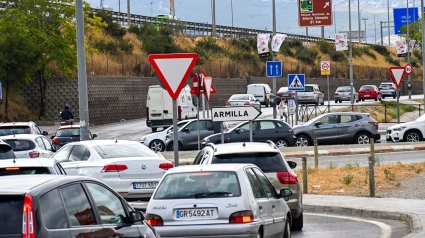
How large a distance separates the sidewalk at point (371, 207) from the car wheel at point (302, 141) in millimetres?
18188

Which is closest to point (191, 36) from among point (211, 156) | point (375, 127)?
point (375, 127)

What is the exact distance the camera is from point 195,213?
11.9m

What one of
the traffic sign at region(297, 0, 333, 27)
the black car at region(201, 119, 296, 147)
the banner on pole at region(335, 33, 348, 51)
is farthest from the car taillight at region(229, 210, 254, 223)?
the banner on pole at region(335, 33, 348, 51)

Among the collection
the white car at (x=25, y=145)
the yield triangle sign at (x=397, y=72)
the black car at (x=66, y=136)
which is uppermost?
the yield triangle sign at (x=397, y=72)

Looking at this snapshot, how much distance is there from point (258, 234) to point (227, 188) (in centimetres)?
69

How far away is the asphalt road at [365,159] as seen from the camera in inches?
1224

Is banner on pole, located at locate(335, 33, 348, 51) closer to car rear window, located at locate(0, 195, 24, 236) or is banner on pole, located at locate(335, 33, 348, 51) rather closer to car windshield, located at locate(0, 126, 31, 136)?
car windshield, located at locate(0, 126, 31, 136)

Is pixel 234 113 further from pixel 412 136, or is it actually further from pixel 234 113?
pixel 412 136

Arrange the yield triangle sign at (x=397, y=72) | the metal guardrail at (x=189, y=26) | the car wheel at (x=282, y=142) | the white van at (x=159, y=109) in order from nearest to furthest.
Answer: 1. the car wheel at (x=282, y=142)
2. the yield triangle sign at (x=397, y=72)
3. the white van at (x=159, y=109)
4. the metal guardrail at (x=189, y=26)

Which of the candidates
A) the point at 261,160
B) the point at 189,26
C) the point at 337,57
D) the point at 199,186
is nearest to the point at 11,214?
the point at 199,186

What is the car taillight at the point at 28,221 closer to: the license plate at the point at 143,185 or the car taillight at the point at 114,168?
the license plate at the point at 143,185

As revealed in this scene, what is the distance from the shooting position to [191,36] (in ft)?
314

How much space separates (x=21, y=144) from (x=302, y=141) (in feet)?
55.0

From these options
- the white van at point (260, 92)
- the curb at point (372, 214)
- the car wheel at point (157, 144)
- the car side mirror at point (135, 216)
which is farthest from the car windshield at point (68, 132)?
the white van at point (260, 92)
